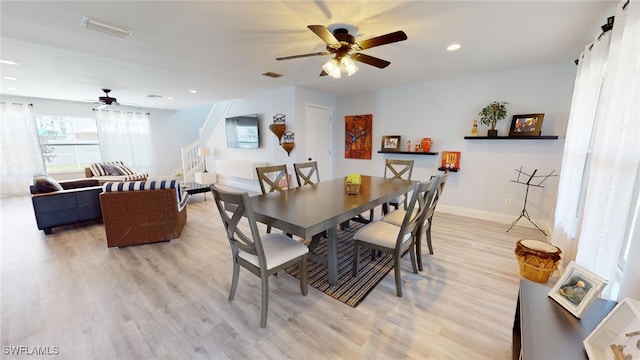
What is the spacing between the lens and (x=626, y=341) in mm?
802

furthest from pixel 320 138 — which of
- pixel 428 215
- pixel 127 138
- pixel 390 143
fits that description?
pixel 127 138

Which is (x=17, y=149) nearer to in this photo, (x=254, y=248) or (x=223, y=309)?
(x=223, y=309)

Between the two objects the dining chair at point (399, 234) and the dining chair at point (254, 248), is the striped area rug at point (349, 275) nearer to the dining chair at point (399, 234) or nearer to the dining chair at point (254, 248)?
the dining chair at point (399, 234)

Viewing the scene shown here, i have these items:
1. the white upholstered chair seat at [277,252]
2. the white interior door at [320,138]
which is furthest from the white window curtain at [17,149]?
the white upholstered chair seat at [277,252]

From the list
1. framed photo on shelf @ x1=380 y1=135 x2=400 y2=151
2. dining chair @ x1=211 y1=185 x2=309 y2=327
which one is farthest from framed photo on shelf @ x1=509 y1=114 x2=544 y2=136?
dining chair @ x1=211 y1=185 x2=309 y2=327

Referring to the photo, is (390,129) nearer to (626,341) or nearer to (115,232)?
(626,341)

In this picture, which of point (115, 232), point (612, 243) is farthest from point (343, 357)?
point (115, 232)

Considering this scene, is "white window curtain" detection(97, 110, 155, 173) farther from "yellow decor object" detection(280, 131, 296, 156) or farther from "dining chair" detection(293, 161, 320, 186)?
"dining chair" detection(293, 161, 320, 186)

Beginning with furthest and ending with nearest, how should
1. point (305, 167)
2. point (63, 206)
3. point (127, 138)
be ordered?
point (127, 138)
point (63, 206)
point (305, 167)

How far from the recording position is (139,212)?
296 cm

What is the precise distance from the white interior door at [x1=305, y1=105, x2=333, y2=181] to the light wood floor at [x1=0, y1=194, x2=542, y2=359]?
290 cm

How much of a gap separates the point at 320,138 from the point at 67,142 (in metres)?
6.77

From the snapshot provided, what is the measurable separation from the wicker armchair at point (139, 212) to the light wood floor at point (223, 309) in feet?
0.60

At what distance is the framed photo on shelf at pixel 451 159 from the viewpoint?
13.4 feet
